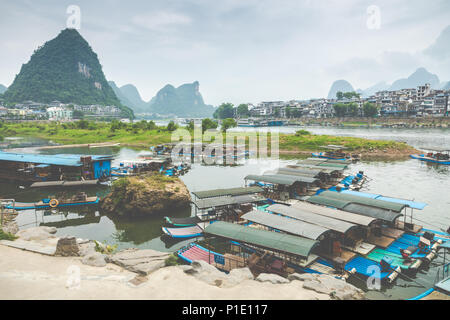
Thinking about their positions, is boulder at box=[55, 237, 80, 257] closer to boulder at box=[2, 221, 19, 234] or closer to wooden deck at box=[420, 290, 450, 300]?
boulder at box=[2, 221, 19, 234]

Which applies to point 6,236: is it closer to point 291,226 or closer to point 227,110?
point 291,226

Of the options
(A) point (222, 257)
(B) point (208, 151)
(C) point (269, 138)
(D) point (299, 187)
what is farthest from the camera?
(C) point (269, 138)

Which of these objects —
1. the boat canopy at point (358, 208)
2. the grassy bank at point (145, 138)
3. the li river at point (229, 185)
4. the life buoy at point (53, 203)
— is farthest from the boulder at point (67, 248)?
the grassy bank at point (145, 138)

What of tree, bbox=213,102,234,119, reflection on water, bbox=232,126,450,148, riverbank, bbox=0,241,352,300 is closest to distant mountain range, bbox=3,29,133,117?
tree, bbox=213,102,234,119

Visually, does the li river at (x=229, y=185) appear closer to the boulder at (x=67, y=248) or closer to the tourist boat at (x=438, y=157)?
the tourist boat at (x=438, y=157)
